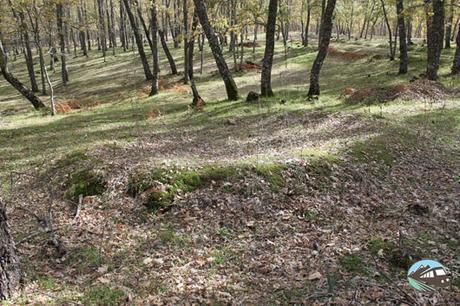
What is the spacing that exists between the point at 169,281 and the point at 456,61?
70.8 ft

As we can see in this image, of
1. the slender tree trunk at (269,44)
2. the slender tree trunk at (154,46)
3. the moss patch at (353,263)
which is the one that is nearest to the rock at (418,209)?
the moss patch at (353,263)

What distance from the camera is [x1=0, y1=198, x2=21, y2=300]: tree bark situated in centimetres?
480

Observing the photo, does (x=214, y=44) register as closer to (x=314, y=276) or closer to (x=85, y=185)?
(x=85, y=185)

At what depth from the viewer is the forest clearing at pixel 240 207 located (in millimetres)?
5504

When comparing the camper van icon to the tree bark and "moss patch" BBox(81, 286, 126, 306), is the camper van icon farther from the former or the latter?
the tree bark

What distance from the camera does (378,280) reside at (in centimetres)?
557

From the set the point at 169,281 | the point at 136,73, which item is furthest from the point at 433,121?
the point at 136,73

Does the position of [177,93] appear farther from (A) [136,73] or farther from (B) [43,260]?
(B) [43,260]

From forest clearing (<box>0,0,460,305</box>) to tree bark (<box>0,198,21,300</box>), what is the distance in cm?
3

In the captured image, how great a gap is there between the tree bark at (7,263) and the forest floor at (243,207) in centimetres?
21

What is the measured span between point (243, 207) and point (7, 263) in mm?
4252

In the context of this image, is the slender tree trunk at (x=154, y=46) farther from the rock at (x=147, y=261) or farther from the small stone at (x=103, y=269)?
the small stone at (x=103, y=269)

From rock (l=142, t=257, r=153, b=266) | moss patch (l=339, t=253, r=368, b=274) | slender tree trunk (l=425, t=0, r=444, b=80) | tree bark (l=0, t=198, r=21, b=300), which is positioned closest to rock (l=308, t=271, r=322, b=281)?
moss patch (l=339, t=253, r=368, b=274)

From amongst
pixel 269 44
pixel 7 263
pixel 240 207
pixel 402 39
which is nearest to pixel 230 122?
pixel 269 44
